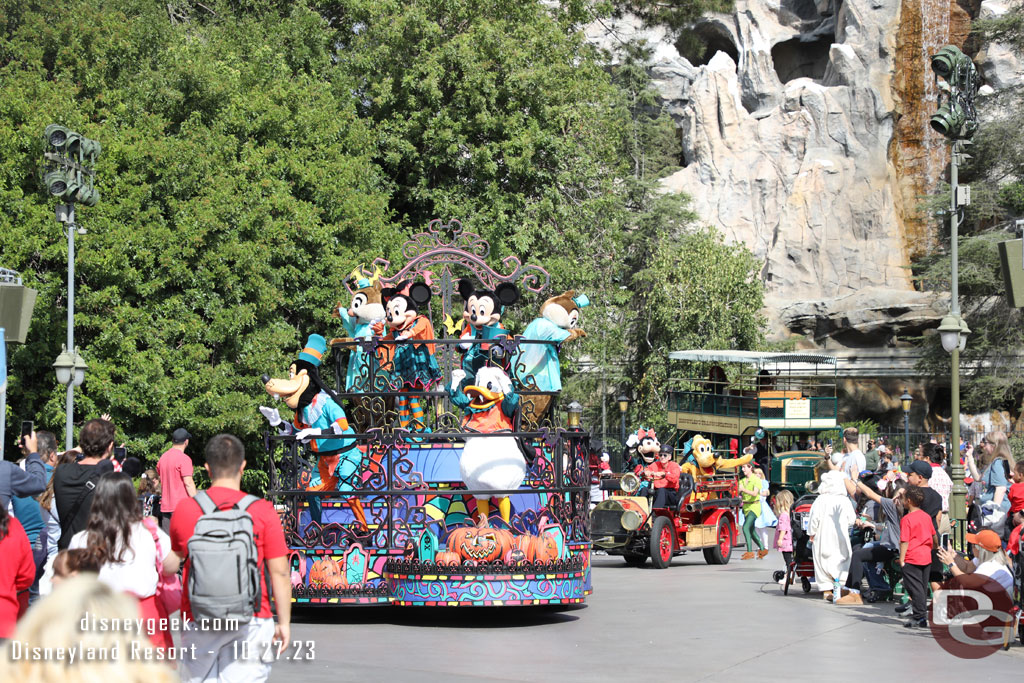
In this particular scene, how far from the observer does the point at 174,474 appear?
518 inches

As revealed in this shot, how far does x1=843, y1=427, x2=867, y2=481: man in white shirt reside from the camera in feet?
49.8

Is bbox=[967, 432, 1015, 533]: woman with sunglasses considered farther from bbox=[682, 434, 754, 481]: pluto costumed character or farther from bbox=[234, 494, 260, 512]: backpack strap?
bbox=[234, 494, 260, 512]: backpack strap

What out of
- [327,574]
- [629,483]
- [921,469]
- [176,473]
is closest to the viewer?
[921,469]

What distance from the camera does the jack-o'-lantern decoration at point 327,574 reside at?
12383mm

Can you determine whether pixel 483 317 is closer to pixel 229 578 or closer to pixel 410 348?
pixel 410 348

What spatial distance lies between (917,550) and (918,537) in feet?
0.42

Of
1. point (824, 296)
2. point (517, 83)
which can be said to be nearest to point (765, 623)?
point (517, 83)

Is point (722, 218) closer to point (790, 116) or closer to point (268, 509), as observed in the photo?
point (790, 116)

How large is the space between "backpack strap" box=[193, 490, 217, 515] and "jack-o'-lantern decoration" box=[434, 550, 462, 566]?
6.00 m

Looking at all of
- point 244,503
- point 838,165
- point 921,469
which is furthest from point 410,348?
point 838,165

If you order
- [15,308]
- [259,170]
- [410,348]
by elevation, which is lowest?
[410,348]

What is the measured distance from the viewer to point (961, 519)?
15.1 m

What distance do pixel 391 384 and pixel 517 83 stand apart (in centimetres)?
1659

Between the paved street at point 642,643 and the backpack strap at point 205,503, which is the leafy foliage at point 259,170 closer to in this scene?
the paved street at point 642,643
